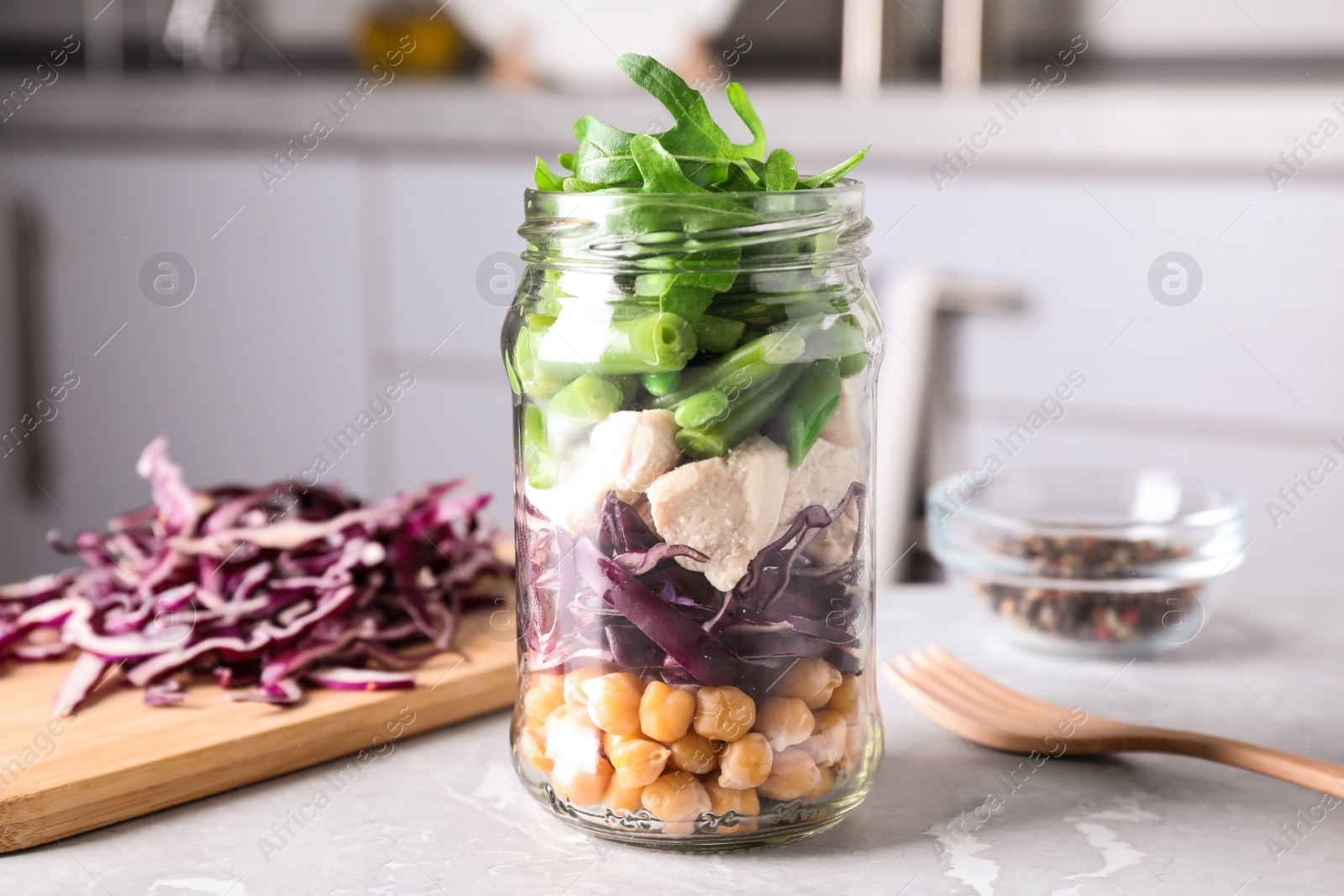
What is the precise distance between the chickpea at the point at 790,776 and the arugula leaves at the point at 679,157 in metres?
0.31

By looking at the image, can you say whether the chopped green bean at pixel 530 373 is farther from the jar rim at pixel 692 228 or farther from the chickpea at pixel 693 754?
the chickpea at pixel 693 754

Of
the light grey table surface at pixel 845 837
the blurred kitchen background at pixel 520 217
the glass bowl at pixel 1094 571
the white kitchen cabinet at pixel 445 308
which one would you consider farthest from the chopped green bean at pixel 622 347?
the white kitchen cabinet at pixel 445 308

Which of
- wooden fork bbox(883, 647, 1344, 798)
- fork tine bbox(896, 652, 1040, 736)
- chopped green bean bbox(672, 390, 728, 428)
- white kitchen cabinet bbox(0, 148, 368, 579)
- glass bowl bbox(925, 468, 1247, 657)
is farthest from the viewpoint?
white kitchen cabinet bbox(0, 148, 368, 579)

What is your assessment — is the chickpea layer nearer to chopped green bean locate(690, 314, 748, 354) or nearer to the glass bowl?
chopped green bean locate(690, 314, 748, 354)

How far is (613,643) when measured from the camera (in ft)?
2.48

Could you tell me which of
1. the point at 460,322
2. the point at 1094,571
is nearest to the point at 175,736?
the point at 1094,571

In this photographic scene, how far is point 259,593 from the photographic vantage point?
3.56 feet

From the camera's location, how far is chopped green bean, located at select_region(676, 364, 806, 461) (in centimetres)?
72

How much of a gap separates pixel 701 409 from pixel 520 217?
1.80 meters

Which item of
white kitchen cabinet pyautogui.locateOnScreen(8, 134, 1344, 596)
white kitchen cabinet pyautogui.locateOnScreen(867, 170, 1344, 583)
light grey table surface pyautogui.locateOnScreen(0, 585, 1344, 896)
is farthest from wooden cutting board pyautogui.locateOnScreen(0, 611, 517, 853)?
white kitchen cabinet pyautogui.locateOnScreen(867, 170, 1344, 583)

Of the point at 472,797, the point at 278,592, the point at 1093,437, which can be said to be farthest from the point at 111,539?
the point at 1093,437

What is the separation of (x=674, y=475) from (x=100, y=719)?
18.5 inches

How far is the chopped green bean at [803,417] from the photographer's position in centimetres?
73

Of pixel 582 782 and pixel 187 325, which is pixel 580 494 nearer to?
pixel 582 782
